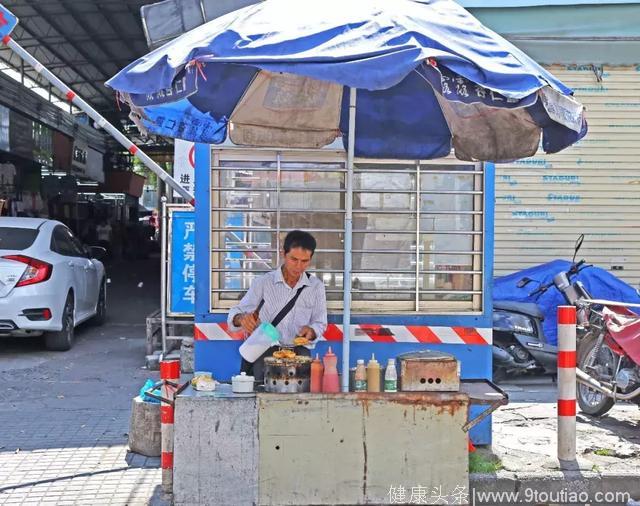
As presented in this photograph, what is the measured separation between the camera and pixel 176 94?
373 cm

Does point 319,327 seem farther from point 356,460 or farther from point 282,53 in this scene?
point 282,53

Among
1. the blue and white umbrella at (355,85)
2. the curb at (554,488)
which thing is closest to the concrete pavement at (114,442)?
the curb at (554,488)

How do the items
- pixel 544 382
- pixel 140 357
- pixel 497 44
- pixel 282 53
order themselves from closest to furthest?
pixel 282 53 → pixel 497 44 → pixel 544 382 → pixel 140 357

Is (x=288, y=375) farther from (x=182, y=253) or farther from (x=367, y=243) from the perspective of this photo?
(x=182, y=253)

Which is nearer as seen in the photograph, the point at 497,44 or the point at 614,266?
the point at 497,44

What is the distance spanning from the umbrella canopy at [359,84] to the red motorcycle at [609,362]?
185cm

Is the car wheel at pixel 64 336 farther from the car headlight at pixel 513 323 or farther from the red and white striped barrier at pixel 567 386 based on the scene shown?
the red and white striped barrier at pixel 567 386

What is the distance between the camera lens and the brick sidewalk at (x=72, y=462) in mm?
4543

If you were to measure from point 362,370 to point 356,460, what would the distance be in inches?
20.8

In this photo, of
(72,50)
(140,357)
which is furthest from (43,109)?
(140,357)

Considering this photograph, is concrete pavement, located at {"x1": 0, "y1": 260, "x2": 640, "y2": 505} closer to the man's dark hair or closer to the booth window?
the booth window

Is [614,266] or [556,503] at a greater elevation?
[614,266]

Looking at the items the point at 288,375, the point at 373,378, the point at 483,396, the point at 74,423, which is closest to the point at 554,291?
the point at 483,396

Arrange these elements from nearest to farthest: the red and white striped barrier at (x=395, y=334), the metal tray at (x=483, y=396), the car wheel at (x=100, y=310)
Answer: the metal tray at (x=483, y=396) < the red and white striped barrier at (x=395, y=334) < the car wheel at (x=100, y=310)
